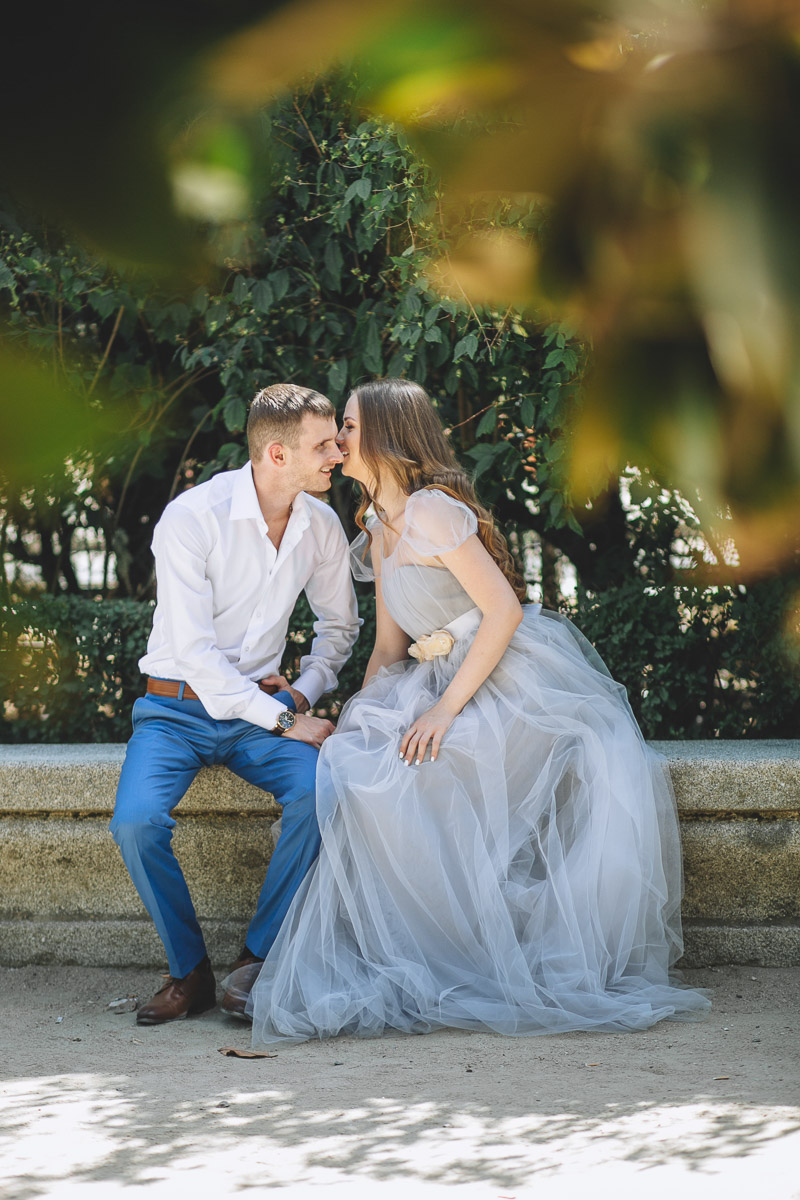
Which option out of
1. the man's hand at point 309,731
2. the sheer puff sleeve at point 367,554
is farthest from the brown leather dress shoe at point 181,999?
the sheer puff sleeve at point 367,554

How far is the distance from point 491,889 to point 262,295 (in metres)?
2.02

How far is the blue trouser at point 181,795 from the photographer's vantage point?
256 cm

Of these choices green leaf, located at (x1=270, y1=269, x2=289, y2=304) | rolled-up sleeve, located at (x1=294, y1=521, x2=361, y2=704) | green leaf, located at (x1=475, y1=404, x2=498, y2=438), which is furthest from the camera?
rolled-up sleeve, located at (x1=294, y1=521, x2=361, y2=704)

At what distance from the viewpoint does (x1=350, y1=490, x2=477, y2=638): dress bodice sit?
105 inches

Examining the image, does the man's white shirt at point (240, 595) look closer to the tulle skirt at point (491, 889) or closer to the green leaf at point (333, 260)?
the tulle skirt at point (491, 889)

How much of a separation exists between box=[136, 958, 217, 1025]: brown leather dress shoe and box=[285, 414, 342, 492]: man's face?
1119mm

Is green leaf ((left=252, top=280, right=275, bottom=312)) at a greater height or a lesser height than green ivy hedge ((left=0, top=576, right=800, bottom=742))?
greater

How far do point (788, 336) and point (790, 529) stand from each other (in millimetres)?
65

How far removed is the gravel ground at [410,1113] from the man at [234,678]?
250 millimetres

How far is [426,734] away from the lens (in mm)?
2598

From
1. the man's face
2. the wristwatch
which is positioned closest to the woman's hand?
the wristwatch

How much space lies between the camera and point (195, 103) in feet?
1.14

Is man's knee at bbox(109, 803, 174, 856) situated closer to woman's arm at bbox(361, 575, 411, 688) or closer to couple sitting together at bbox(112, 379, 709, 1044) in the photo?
couple sitting together at bbox(112, 379, 709, 1044)

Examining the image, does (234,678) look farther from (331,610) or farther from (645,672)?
(645,672)
